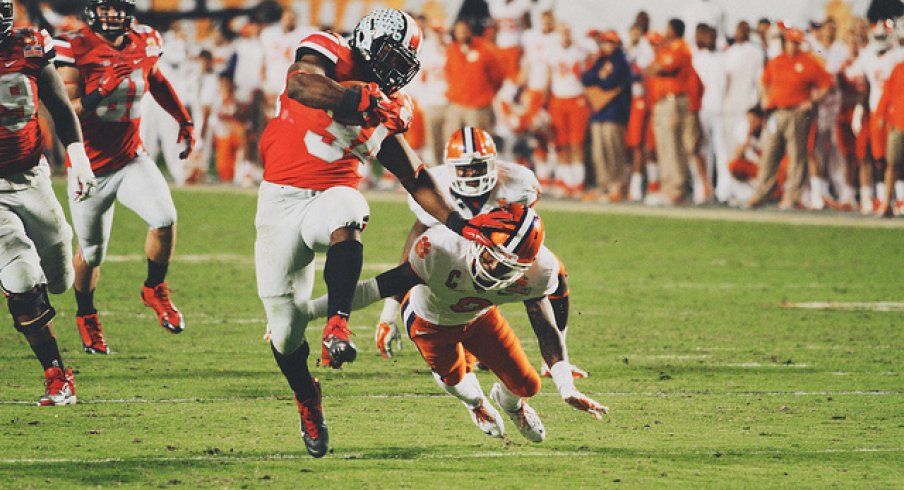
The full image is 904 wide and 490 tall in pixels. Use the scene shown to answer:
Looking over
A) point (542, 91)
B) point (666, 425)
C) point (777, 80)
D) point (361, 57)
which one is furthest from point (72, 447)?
point (542, 91)

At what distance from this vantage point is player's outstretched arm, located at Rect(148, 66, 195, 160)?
945cm

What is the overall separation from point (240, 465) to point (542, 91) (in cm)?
1334

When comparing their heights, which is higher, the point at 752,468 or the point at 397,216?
the point at 752,468

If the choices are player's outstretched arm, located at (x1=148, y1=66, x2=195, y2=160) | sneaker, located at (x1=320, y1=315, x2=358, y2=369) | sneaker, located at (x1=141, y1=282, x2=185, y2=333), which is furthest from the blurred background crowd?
sneaker, located at (x1=320, y1=315, x2=358, y2=369)

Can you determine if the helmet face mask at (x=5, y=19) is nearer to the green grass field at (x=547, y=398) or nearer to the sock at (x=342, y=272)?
the green grass field at (x=547, y=398)

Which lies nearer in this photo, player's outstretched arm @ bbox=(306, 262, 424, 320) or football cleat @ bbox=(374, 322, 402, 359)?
player's outstretched arm @ bbox=(306, 262, 424, 320)

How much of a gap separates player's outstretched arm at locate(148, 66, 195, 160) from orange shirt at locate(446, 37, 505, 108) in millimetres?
9073

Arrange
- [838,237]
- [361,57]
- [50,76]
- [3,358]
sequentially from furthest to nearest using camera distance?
[838,237]
[3,358]
[50,76]
[361,57]

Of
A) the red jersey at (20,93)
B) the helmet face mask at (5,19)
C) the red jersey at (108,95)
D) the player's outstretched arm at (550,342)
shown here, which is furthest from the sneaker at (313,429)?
the red jersey at (108,95)

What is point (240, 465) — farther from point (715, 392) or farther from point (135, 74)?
point (135, 74)

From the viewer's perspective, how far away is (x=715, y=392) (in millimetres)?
8000

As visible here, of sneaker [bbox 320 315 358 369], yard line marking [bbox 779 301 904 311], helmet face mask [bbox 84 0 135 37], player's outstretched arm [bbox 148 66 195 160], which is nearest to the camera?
sneaker [bbox 320 315 358 369]

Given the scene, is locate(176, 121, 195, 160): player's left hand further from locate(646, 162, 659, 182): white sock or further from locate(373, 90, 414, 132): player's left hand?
locate(646, 162, 659, 182): white sock

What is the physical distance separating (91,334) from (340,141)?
3130 mm
